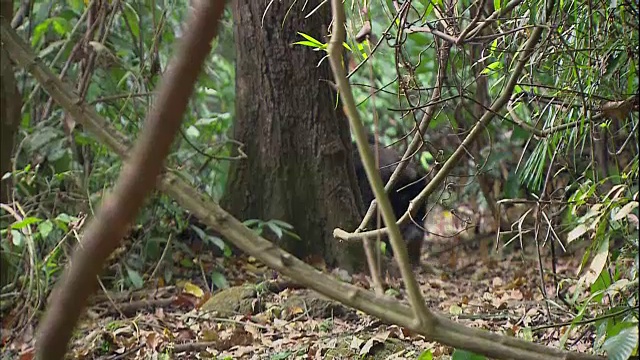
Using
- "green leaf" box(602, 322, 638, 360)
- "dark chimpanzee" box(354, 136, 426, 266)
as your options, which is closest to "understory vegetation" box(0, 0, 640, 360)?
"green leaf" box(602, 322, 638, 360)

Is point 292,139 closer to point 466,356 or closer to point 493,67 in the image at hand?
point 493,67

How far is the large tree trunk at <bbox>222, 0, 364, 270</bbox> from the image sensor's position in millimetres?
3791

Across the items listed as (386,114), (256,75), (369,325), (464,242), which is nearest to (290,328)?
(369,325)

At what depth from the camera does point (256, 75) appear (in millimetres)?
3973

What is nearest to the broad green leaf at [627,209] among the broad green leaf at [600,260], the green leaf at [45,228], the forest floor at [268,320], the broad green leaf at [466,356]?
the broad green leaf at [600,260]

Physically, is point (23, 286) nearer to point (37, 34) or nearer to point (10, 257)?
point (10, 257)

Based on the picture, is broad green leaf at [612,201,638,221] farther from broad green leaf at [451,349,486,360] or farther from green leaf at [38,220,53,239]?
green leaf at [38,220,53,239]

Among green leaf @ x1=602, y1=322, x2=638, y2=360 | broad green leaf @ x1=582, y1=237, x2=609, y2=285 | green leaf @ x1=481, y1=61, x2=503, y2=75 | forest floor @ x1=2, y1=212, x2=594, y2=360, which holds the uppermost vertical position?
green leaf @ x1=481, y1=61, x2=503, y2=75

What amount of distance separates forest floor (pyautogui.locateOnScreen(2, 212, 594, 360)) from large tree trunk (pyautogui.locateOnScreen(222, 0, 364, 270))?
0.26 m

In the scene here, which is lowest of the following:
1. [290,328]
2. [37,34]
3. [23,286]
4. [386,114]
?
[23,286]

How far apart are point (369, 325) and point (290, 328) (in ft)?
1.14

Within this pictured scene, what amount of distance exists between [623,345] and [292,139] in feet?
8.72

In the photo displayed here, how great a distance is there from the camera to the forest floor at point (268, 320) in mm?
2574

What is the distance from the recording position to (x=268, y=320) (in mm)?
3123
